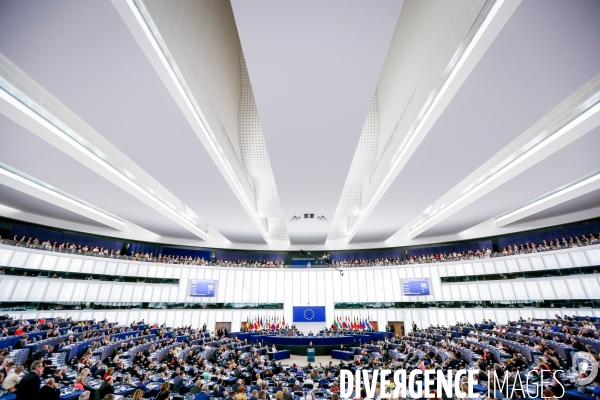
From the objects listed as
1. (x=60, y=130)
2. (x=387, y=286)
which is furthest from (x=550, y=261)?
(x=60, y=130)

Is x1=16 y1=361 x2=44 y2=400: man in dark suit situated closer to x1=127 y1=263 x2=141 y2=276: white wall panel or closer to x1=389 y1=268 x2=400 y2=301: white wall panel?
x1=127 y1=263 x2=141 y2=276: white wall panel

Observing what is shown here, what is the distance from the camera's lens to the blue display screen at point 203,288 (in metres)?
25.4

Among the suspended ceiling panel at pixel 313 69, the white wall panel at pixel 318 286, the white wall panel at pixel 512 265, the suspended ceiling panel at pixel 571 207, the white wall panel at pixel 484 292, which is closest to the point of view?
the suspended ceiling panel at pixel 313 69

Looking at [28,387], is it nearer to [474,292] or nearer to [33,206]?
[33,206]

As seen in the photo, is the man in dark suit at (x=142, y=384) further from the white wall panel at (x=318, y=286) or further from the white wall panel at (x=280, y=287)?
the white wall panel at (x=318, y=286)

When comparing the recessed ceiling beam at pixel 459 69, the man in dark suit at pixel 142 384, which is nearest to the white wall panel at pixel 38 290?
the man in dark suit at pixel 142 384

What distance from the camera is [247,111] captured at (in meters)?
14.7

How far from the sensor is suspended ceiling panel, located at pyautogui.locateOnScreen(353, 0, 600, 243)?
6023 millimetres

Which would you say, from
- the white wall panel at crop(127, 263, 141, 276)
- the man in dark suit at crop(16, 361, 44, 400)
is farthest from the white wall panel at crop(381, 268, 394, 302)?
the man in dark suit at crop(16, 361, 44, 400)

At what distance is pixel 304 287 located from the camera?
2842cm

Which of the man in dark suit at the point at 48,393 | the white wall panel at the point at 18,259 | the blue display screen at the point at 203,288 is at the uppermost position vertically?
the white wall panel at the point at 18,259

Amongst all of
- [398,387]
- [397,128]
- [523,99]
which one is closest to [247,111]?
[397,128]

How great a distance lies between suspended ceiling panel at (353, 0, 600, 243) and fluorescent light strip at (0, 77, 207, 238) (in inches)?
514

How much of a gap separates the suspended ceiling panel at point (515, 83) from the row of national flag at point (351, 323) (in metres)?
17.0
